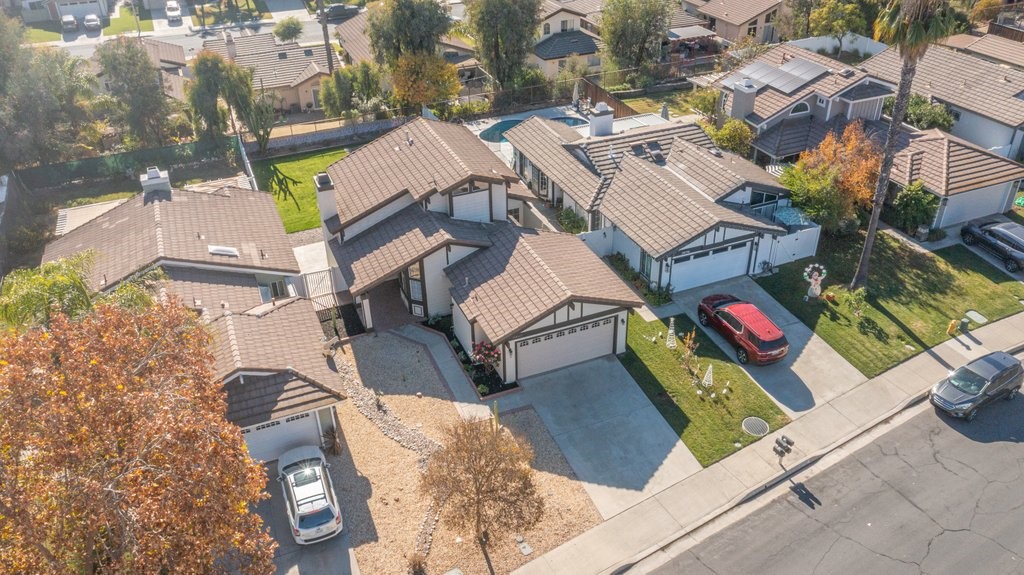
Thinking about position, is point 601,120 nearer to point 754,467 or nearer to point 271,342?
point 754,467

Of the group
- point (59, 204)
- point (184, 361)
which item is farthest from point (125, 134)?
point (184, 361)

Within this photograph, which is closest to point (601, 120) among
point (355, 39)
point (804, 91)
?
point (804, 91)

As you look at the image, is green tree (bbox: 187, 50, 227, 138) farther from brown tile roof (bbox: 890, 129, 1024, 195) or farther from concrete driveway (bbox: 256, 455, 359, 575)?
brown tile roof (bbox: 890, 129, 1024, 195)

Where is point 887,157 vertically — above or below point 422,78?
above

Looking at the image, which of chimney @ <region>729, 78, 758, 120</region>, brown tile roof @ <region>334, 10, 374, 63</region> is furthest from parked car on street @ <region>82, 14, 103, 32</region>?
chimney @ <region>729, 78, 758, 120</region>

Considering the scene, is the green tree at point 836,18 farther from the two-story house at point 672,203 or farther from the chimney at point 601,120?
the chimney at point 601,120

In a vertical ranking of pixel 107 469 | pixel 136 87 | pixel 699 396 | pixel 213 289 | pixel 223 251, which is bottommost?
pixel 699 396
